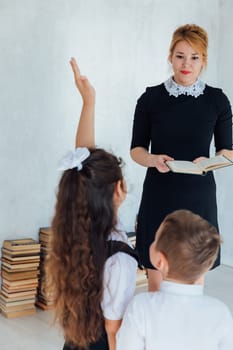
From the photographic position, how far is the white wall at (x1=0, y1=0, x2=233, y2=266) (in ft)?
10.2

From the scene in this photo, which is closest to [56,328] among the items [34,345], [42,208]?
[34,345]

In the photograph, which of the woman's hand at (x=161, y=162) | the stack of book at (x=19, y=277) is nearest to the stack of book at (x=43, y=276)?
the stack of book at (x=19, y=277)

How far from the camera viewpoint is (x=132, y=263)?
1.44 metres

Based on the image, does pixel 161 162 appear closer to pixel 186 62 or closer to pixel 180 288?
pixel 186 62

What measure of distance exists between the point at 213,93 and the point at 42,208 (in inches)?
60.6

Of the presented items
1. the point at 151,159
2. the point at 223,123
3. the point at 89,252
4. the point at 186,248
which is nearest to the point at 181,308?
the point at 186,248

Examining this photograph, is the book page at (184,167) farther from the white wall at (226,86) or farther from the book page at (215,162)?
the white wall at (226,86)

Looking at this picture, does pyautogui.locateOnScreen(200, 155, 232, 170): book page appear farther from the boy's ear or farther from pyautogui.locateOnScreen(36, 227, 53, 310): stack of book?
pyautogui.locateOnScreen(36, 227, 53, 310): stack of book

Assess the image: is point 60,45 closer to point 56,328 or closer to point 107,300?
point 56,328

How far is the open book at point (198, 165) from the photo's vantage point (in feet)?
6.53

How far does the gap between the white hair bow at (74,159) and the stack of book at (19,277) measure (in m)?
1.73

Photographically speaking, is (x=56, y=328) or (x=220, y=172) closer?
(x=56, y=328)

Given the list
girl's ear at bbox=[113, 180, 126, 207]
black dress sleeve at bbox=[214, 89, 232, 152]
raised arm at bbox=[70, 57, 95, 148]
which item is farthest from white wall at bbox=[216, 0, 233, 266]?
girl's ear at bbox=[113, 180, 126, 207]

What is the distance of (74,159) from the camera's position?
56.2 inches
